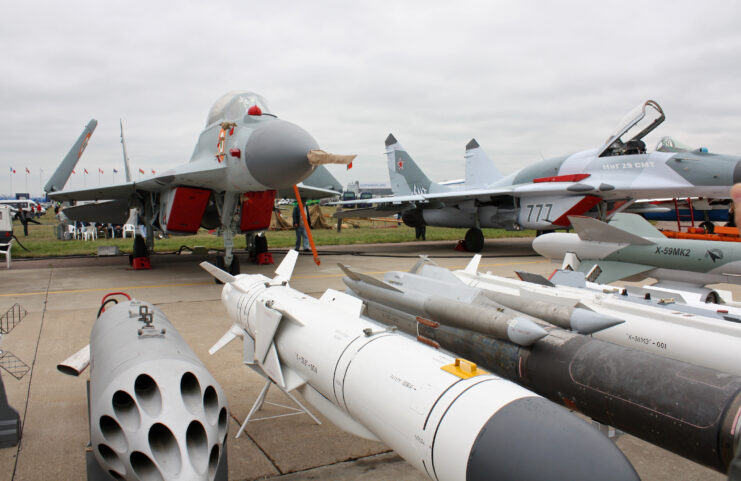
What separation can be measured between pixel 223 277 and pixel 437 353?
2920mm

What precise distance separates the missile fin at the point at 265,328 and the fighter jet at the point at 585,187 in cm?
1085

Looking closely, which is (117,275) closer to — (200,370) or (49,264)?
(49,264)

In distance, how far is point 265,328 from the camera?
381 centimetres

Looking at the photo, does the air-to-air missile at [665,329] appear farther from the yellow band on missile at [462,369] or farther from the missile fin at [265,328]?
the missile fin at [265,328]

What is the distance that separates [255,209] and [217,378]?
5.81 metres

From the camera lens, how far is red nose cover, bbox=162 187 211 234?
984cm

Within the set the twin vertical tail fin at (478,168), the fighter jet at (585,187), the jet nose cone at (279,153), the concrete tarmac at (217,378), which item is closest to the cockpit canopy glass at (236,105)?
the jet nose cone at (279,153)

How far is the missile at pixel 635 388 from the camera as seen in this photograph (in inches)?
97.5

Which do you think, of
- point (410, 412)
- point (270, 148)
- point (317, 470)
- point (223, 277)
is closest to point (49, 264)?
point (270, 148)

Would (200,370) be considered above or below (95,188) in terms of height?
below

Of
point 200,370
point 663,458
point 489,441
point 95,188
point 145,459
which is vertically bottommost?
point 663,458

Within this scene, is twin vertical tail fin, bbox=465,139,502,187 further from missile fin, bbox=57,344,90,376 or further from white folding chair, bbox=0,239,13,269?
missile fin, bbox=57,344,90,376

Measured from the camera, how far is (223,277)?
509 cm

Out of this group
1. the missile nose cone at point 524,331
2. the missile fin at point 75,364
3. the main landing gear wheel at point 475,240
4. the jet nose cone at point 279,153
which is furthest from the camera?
the main landing gear wheel at point 475,240
